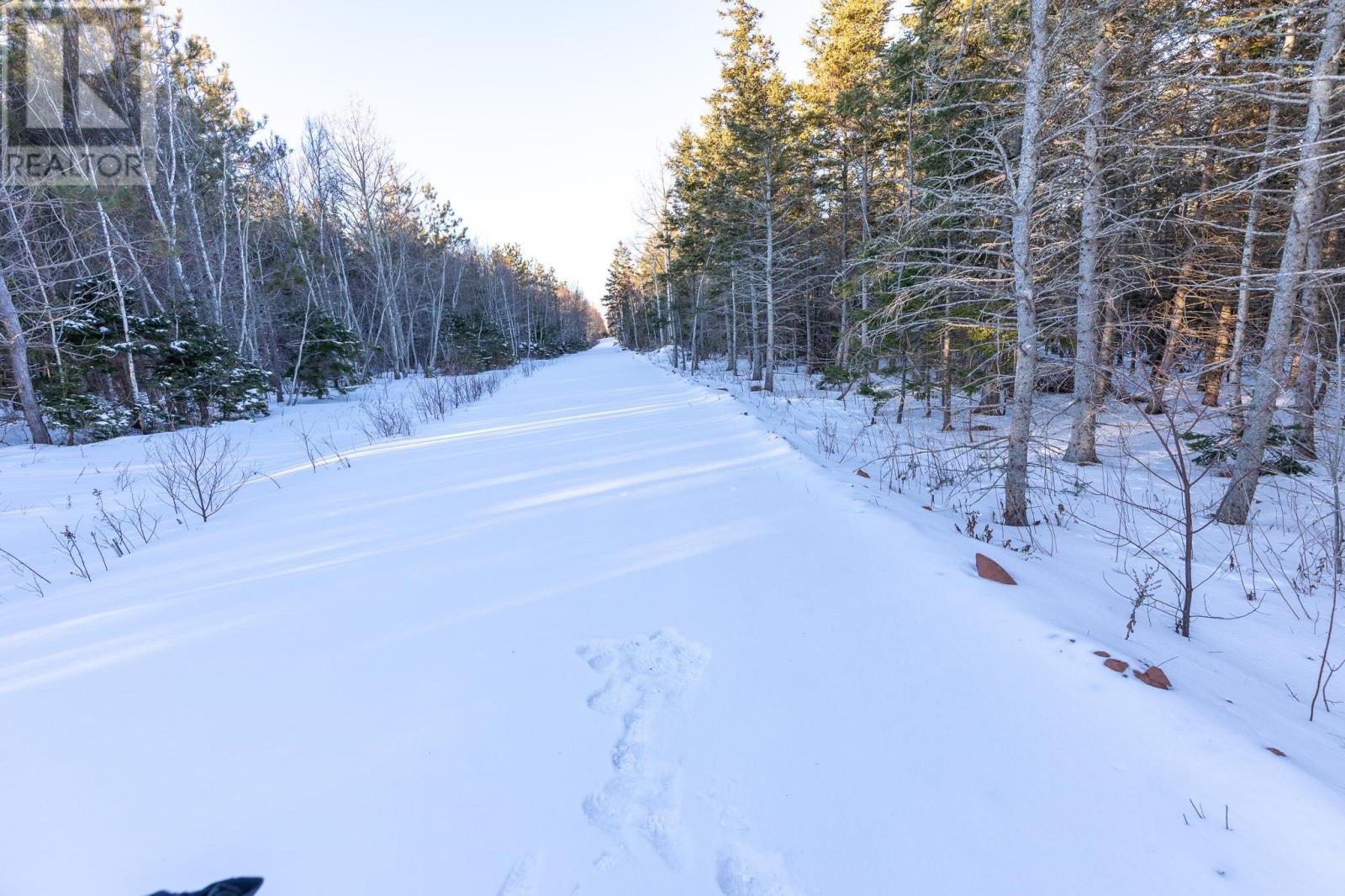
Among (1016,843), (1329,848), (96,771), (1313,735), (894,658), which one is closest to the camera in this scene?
(1329,848)

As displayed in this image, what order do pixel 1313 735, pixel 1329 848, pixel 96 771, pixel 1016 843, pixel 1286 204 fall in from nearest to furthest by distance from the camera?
pixel 1329 848 < pixel 1016 843 < pixel 96 771 < pixel 1313 735 < pixel 1286 204

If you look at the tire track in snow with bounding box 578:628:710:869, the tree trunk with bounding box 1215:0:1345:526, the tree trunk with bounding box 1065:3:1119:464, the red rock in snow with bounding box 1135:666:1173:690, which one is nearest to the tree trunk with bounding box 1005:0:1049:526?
the tree trunk with bounding box 1065:3:1119:464

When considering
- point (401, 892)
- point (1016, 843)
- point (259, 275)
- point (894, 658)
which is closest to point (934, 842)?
point (1016, 843)

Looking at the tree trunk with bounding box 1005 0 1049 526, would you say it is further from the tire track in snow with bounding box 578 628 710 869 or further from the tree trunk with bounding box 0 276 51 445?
the tree trunk with bounding box 0 276 51 445

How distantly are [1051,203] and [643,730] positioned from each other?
674cm

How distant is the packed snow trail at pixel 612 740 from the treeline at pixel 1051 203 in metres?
1.80

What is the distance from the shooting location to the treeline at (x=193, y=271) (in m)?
10.2

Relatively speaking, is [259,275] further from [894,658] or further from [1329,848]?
[1329,848]

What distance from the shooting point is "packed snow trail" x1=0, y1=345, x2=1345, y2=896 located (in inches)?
59.1

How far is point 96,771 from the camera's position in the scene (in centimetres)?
188

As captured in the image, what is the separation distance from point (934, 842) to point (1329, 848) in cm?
108

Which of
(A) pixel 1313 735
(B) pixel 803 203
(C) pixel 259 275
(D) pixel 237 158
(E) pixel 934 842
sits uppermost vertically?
(D) pixel 237 158

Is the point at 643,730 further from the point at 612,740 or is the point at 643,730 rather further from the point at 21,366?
the point at 21,366

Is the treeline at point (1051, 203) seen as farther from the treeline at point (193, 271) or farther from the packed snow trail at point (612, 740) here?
the treeline at point (193, 271)
